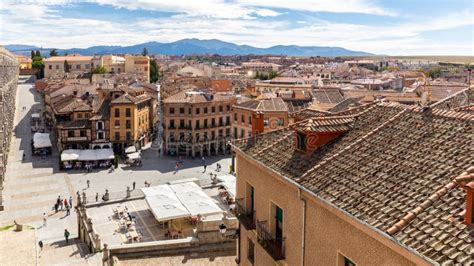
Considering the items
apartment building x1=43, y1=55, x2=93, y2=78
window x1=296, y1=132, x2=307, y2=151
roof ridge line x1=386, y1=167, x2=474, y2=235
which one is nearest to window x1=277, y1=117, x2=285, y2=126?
window x1=296, y1=132, x2=307, y2=151

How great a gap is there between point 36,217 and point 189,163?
2740cm

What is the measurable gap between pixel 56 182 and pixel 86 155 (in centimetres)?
905

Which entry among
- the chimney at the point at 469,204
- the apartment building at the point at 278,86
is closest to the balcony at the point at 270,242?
the chimney at the point at 469,204

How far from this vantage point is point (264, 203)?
1614 cm

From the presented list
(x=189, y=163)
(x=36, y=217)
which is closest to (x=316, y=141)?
(x=36, y=217)

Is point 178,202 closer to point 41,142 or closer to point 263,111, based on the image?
point 263,111

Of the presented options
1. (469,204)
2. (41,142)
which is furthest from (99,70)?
(469,204)

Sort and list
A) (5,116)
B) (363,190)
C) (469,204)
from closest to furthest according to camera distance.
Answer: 1. (469,204)
2. (363,190)
3. (5,116)

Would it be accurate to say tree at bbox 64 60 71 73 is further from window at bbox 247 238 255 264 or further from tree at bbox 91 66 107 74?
window at bbox 247 238 255 264

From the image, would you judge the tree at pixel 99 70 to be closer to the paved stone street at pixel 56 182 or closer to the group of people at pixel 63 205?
the paved stone street at pixel 56 182

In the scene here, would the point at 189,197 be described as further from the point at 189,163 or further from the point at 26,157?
the point at 26,157

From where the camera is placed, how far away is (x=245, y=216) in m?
17.7

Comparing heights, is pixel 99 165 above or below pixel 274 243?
below

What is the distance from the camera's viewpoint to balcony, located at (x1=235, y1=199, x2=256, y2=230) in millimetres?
17163
